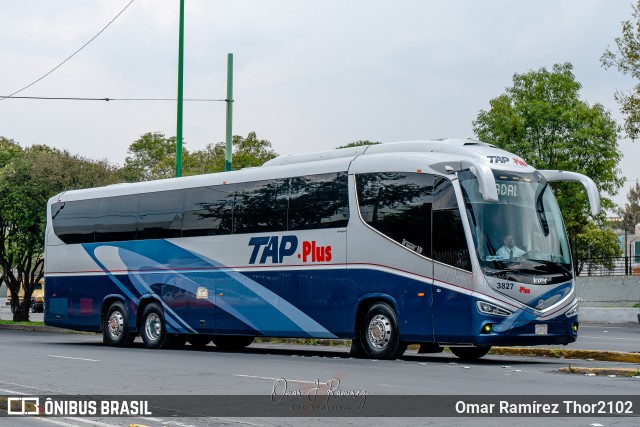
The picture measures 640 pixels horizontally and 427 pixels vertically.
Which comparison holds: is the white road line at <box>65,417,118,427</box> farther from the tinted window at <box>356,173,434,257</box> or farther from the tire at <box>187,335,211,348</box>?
the tire at <box>187,335,211,348</box>

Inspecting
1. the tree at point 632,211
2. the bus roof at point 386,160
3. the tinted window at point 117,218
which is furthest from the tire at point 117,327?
the tree at point 632,211

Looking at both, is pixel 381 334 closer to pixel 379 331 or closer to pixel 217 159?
pixel 379 331

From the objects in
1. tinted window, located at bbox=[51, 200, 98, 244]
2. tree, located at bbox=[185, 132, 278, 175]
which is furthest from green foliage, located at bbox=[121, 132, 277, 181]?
tinted window, located at bbox=[51, 200, 98, 244]

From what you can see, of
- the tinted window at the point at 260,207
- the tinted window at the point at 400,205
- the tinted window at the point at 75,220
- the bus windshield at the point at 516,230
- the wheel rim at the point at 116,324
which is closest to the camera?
the bus windshield at the point at 516,230

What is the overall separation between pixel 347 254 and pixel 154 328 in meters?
6.84

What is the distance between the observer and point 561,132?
199 feet

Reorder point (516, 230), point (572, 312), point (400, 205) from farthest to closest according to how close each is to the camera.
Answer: point (400, 205)
point (572, 312)
point (516, 230)

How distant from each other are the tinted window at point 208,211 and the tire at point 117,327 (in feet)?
10.3

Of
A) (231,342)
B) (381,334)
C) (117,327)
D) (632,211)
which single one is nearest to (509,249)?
(381,334)

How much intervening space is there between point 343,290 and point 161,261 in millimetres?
5955

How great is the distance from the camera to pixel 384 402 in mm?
12070

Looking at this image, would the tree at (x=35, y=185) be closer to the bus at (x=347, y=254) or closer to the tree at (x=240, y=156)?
the bus at (x=347, y=254)

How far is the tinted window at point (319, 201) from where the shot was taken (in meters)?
21.2

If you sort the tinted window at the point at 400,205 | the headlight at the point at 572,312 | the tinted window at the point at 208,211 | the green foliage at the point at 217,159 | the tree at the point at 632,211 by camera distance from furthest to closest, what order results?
the tree at the point at 632,211, the green foliage at the point at 217,159, the tinted window at the point at 208,211, the tinted window at the point at 400,205, the headlight at the point at 572,312
